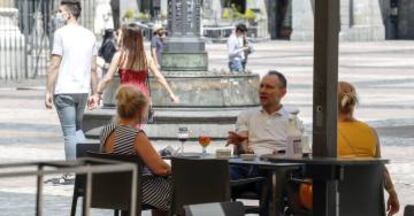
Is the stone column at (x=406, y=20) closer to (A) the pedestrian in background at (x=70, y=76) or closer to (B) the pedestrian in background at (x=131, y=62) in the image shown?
(B) the pedestrian in background at (x=131, y=62)

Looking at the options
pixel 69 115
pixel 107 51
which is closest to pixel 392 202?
pixel 69 115

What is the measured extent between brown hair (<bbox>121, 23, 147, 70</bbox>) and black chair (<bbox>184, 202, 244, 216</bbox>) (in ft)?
21.0

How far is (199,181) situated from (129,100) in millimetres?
717

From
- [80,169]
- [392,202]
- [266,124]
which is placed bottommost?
[392,202]

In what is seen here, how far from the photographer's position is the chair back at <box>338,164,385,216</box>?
7.91m

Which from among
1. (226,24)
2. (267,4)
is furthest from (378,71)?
(267,4)

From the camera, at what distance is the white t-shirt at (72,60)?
13.1 m

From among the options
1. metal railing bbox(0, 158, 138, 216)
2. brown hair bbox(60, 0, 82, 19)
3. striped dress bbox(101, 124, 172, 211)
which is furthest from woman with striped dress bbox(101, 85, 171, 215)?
brown hair bbox(60, 0, 82, 19)

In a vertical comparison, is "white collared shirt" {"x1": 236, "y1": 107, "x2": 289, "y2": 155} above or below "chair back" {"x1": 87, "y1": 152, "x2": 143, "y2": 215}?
above

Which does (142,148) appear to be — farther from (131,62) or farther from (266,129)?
(131,62)

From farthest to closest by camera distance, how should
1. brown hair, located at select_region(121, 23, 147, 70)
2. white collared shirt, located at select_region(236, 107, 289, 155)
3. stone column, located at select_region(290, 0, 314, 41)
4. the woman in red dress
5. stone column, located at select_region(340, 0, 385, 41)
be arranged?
stone column, located at select_region(290, 0, 314, 41)
stone column, located at select_region(340, 0, 385, 41)
the woman in red dress
brown hair, located at select_region(121, 23, 147, 70)
white collared shirt, located at select_region(236, 107, 289, 155)

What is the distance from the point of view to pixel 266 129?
9914 millimetres

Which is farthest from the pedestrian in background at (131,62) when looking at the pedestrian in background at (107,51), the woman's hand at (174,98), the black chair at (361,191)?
the pedestrian in background at (107,51)

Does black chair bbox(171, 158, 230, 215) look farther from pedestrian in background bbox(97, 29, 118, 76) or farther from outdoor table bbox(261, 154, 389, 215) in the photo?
pedestrian in background bbox(97, 29, 118, 76)
